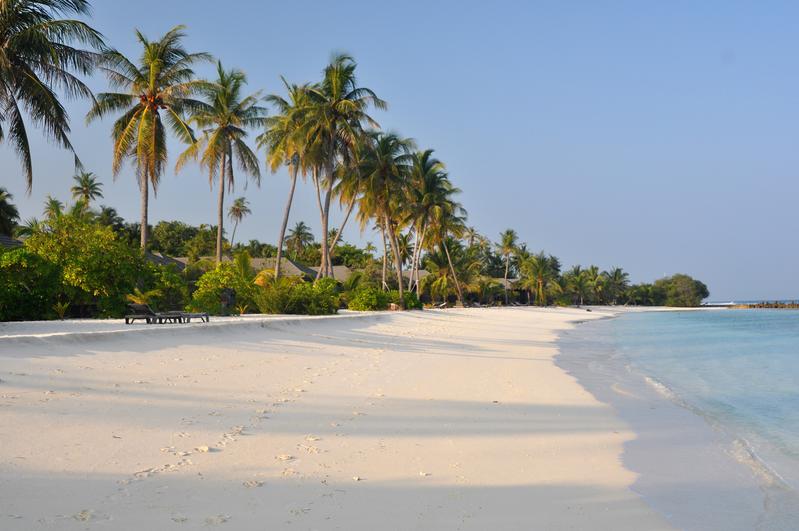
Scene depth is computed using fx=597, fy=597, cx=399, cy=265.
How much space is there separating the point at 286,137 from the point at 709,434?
28.6 meters

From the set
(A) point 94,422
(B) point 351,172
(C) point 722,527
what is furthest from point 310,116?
(C) point 722,527

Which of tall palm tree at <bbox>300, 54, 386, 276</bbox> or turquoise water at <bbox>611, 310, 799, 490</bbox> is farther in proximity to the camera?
tall palm tree at <bbox>300, 54, 386, 276</bbox>

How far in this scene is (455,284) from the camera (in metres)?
56.1

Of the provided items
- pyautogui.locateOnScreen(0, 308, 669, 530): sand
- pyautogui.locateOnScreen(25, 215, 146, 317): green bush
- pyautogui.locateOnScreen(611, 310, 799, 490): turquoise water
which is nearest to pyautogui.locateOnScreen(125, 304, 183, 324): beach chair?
pyautogui.locateOnScreen(25, 215, 146, 317): green bush

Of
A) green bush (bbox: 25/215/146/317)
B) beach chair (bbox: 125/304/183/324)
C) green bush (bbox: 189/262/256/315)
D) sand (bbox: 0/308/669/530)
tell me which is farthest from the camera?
green bush (bbox: 189/262/256/315)

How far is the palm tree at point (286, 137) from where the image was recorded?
31.6 metres

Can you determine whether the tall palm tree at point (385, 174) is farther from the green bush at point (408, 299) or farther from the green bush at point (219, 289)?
the green bush at point (219, 289)

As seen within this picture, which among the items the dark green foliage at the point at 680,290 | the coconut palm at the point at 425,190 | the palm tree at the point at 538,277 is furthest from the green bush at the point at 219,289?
the dark green foliage at the point at 680,290

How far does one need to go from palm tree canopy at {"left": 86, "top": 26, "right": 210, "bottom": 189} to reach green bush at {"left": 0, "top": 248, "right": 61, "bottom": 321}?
1109 centimetres

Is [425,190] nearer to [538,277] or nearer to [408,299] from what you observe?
[408,299]

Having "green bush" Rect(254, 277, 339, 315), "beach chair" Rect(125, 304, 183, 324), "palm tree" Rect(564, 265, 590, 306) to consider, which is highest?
"palm tree" Rect(564, 265, 590, 306)

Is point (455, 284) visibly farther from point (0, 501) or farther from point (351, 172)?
point (0, 501)

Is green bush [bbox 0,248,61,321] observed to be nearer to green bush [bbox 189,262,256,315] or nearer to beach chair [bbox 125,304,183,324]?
beach chair [bbox 125,304,183,324]

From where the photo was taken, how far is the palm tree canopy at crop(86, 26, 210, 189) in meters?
25.6
